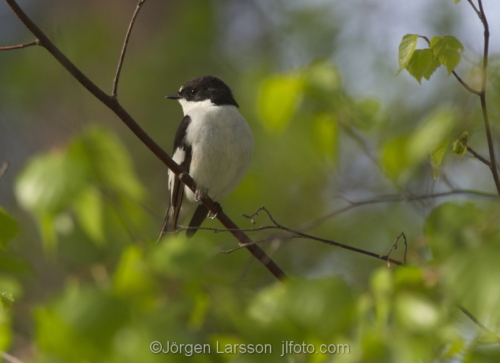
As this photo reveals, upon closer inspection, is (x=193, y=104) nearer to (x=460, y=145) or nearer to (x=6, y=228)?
(x=6, y=228)

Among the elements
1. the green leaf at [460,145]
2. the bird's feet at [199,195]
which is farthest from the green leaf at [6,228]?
the green leaf at [460,145]

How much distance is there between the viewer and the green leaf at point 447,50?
196 centimetres

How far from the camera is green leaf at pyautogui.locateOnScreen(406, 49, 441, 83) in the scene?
81.2 inches

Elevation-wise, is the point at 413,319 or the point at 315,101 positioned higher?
the point at 315,101

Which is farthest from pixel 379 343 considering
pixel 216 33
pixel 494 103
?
pixel 216 33

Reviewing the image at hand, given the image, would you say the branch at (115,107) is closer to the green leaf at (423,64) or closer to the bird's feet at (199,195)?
the bird's feet at (199,195)

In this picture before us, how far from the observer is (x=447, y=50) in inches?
77.6

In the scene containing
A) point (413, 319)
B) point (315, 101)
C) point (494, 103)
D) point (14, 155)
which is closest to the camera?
A: point (413, 319)

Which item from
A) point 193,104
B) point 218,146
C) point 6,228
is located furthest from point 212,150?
point 6,228

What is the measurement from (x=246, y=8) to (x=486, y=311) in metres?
9.45

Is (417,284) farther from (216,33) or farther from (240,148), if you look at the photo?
(216,33)

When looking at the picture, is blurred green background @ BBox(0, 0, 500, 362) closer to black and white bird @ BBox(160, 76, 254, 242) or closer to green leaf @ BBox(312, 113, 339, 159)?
green leaf @ BBox(312, 113, 339, 159)

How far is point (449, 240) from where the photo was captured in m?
1.59

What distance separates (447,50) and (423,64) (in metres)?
0.11
